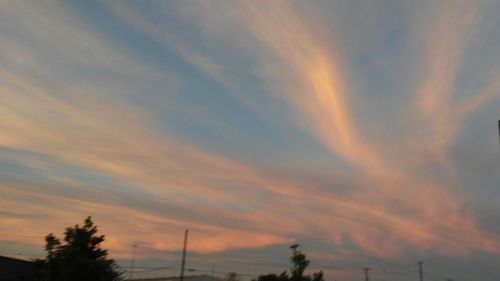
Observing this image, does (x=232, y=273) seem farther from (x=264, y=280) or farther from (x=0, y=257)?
(x=0, y=257)

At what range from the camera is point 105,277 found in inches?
1508

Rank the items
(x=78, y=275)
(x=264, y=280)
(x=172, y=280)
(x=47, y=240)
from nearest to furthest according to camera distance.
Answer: (x=78, y=275) < (x=47, y=240) < (x=264, y=280) < (x=172, y=280)

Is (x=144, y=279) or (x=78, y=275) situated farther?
(x=144, y=279)

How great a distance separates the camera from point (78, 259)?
37.8 m

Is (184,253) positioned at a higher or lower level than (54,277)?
higher

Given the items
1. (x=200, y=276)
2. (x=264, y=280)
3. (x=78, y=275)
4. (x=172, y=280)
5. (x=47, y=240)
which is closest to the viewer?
(x=78, y=275)

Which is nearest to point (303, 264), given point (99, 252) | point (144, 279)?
point (144, 279)

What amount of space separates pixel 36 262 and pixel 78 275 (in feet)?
23.2

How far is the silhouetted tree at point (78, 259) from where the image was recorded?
37281 millimetres

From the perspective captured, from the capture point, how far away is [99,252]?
40.3 m

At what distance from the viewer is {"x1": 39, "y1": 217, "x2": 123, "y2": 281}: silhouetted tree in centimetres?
3728

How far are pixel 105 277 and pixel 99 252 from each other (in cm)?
267

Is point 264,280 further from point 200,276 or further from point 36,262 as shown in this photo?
point 36,262

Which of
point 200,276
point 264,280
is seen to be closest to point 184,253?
point 264,280
